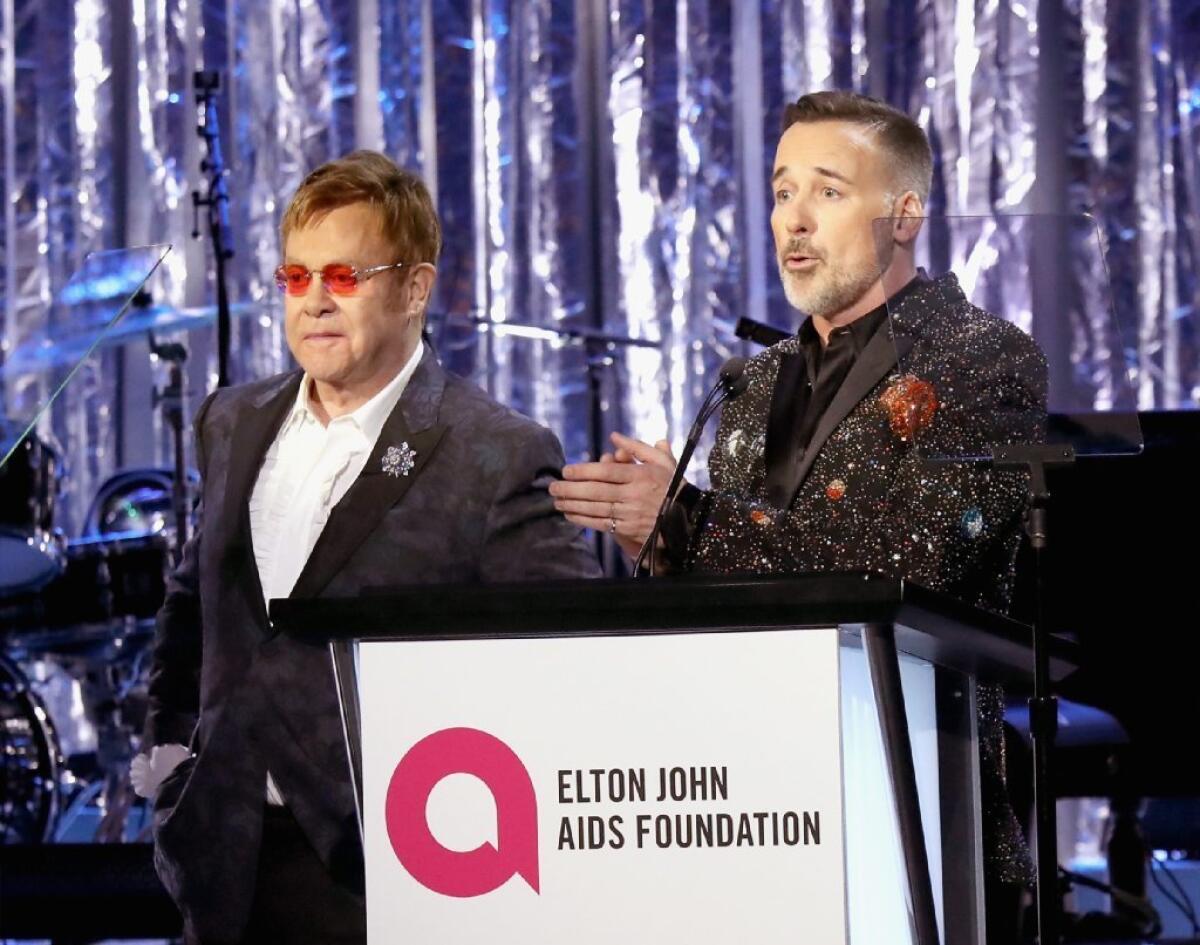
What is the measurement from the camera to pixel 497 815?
1.48 m

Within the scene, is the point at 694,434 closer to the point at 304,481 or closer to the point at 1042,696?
the point at 1042,696

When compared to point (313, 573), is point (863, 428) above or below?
above

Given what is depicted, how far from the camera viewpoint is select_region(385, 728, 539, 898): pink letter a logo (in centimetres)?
148

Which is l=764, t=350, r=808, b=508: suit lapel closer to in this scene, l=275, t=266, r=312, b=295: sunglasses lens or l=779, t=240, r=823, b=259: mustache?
l=779, t=240, r=823, b=259: mustache

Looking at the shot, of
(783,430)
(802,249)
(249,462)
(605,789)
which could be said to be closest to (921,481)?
(783,430)

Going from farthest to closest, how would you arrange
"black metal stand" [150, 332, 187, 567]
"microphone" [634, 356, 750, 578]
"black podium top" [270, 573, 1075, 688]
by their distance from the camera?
"black metal stand" [150, 332, 187, 567]
"microphone" [634, 356, 750, 578]
"black podium top" [270, 573, 1075, 688]

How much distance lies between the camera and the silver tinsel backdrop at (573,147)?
15.9 ft

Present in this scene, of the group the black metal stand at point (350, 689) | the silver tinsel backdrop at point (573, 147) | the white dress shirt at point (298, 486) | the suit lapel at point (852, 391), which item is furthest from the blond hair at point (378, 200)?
the silver tinsel backdrop at point (573, 147)

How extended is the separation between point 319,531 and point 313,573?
80 millimetres

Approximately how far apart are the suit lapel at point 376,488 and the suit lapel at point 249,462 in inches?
3.0

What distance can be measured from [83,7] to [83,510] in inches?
56.5

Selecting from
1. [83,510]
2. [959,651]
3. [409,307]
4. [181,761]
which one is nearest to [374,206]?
[409,307]

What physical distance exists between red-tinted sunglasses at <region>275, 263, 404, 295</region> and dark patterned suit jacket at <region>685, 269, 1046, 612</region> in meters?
0.48

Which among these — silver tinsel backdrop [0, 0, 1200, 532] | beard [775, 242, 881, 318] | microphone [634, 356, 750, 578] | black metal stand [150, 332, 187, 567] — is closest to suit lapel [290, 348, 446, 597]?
microphone [634, 356, 750, 578]
